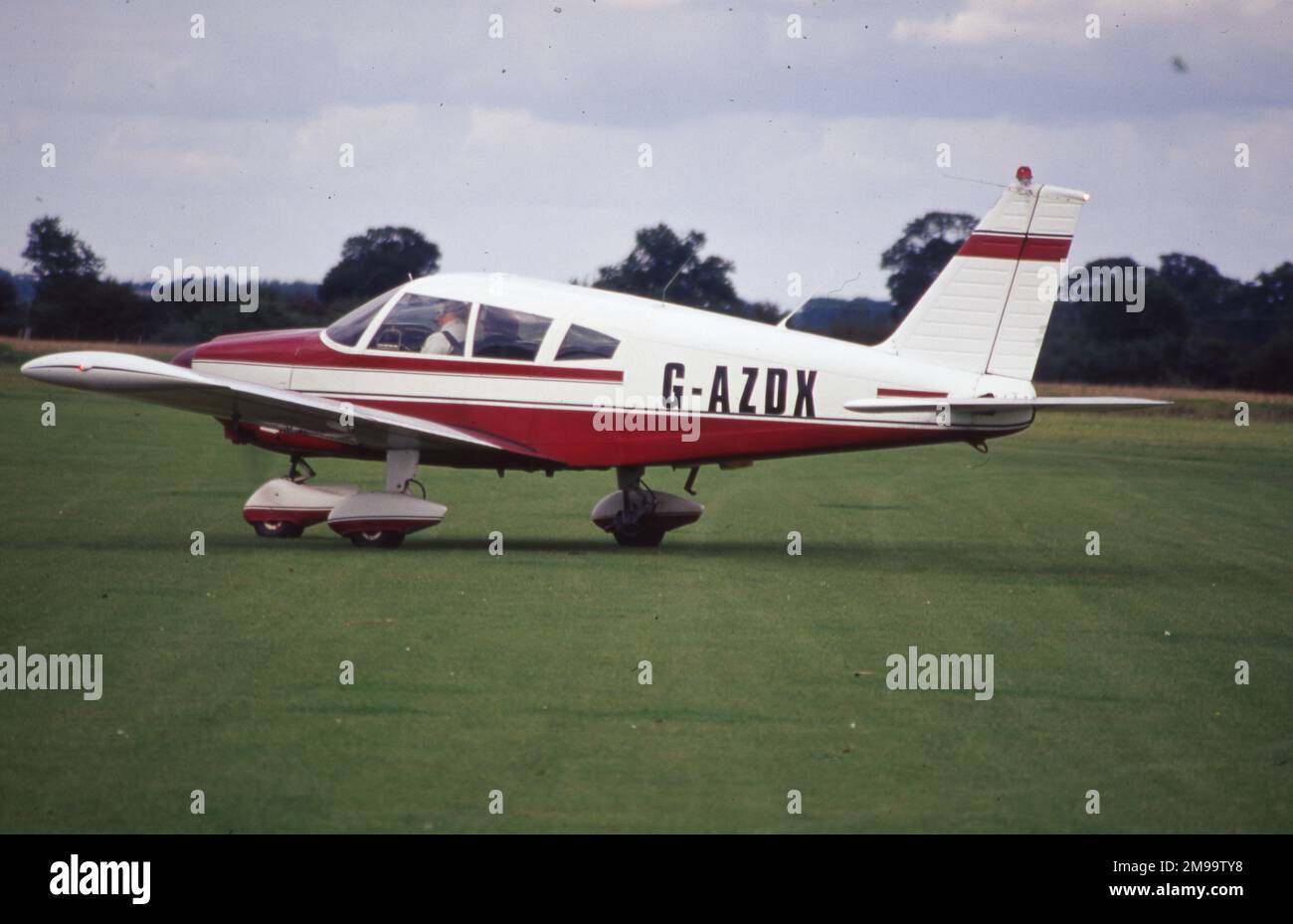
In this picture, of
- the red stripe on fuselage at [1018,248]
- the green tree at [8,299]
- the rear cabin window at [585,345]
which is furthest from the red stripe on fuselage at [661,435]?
the green tree at [8,299]

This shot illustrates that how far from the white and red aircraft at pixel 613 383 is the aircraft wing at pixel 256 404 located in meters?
0.04

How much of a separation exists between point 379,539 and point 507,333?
7.57 ft

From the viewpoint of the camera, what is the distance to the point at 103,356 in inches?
573

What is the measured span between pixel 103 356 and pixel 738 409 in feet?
18.4

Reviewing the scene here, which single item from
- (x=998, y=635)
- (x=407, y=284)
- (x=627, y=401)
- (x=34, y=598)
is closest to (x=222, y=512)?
(x=407, y=284)

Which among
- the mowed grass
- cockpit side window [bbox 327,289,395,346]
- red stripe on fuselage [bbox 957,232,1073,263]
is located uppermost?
red stripe on fuselage [bbox 957,232,1073,263]

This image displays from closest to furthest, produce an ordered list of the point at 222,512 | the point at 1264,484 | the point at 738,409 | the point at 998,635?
the point at 998,635 → the point at 738,409 → the point at 222,512 → the point at 1264,484

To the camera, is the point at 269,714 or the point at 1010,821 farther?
the point at 269,714

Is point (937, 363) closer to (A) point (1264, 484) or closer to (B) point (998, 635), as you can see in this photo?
(B) point (998, 635)

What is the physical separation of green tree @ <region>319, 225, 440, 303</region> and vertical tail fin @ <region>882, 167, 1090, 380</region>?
92.6 feet

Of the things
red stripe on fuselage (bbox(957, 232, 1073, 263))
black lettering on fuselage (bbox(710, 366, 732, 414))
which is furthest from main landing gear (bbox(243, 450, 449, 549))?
red stripe on fuselage (bbox(957, 232, 1073, 263))

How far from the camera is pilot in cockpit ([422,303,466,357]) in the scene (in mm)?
16328

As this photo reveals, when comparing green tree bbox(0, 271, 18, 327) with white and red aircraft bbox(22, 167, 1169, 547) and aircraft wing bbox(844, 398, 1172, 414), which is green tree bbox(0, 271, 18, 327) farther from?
aircraft wing bbox(844, 398, 1172, 414)

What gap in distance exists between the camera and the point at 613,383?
1590cm
